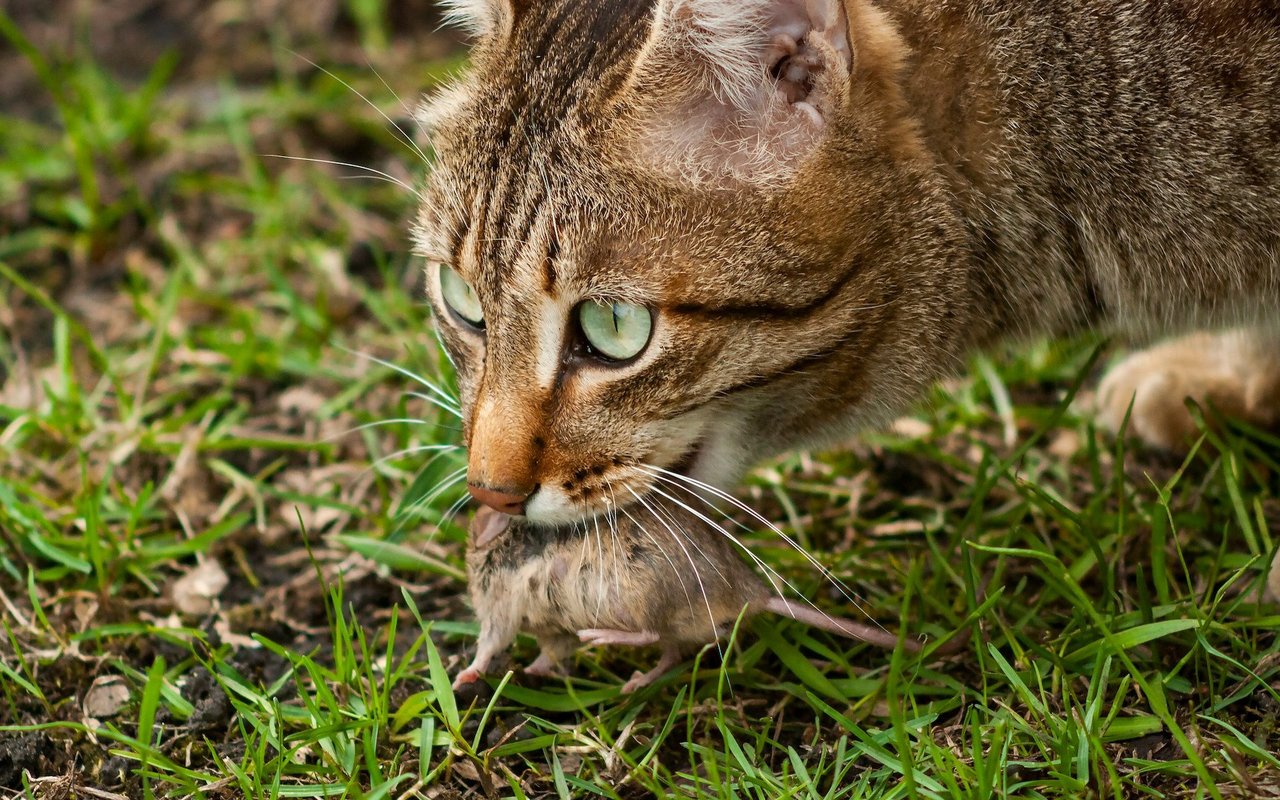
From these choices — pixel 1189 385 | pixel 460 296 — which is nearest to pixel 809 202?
pixel 460 296

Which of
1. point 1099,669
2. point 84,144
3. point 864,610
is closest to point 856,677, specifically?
point 864,610

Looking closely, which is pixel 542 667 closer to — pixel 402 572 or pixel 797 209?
pixel 402 572

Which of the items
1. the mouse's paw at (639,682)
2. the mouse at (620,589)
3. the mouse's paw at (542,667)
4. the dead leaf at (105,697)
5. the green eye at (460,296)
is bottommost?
the dead leaf at (105,697)

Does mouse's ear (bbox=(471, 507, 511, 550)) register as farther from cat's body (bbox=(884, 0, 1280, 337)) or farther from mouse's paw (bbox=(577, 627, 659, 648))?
cat's body (bbox=(884, 0, 1280, 337))

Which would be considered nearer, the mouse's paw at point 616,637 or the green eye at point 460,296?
the mouse's paw at point 616,637

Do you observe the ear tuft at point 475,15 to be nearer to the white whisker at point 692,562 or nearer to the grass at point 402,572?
the grass at point 402,572

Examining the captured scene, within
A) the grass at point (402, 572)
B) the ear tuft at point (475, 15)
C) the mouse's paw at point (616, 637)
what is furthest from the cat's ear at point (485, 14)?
the mouse's paw at point (616, 637)

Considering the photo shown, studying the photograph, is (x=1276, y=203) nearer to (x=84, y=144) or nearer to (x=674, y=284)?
(x=674, y=284)

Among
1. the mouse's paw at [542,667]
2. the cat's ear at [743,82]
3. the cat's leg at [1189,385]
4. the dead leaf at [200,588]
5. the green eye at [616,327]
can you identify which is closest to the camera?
the cat's ear at [743,82]
